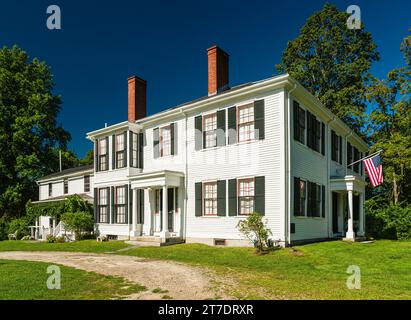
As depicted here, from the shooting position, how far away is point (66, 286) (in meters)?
8.21

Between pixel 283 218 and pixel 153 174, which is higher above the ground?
pixel 153 174

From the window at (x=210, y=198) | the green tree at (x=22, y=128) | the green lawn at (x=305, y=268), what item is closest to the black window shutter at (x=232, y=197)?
the window at (x=210, y=198)

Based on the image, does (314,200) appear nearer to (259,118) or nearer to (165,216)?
(259,118)

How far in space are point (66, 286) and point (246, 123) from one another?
10.7 m

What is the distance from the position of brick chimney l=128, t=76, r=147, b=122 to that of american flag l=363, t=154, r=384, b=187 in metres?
13.6

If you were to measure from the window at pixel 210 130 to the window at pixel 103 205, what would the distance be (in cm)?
877


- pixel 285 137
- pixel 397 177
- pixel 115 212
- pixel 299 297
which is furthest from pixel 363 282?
pixel 397 177

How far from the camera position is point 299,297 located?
6.99 meters

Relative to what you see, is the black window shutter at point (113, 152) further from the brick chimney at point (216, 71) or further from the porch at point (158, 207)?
the brick chimney at point (216, 71)

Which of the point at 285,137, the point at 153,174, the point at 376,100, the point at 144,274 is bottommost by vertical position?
the point at 144,274

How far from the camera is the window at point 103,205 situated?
23125mm

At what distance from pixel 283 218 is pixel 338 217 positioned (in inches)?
305
